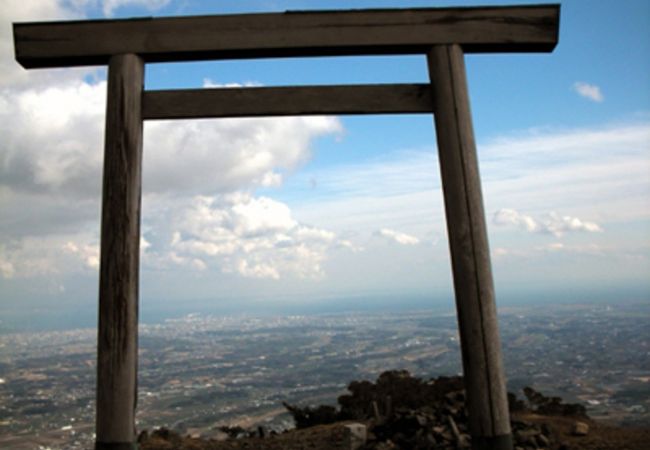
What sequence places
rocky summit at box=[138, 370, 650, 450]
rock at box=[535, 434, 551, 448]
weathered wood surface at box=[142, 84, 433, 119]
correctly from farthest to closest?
rocky summit at box=[138, 370, 650, 450] < rock at box=[535, 434, 551, 448] < weathered wood surface at box=[142, 84, 433, 119]

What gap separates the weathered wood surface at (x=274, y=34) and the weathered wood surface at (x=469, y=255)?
0.20 m

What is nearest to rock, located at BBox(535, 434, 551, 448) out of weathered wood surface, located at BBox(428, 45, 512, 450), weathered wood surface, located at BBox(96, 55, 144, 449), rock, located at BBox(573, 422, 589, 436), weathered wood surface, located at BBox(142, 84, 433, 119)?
rock, located at BBox(573, 422, 589, 436)

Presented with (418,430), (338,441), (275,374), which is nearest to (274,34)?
(418,430)

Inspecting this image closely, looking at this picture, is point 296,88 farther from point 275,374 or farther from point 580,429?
point 275,374

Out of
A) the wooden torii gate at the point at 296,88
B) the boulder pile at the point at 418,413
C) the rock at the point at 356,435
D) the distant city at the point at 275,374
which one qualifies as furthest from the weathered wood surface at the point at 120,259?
the distant city at the point at 275,374

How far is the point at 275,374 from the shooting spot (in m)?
38.2

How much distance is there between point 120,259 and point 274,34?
184 centimetres

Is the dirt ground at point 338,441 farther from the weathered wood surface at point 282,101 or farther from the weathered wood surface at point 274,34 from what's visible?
the weathered wood surface at point 274,34

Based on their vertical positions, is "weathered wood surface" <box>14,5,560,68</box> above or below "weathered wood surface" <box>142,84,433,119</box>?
above

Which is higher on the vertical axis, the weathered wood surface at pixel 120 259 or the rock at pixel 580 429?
the weathered wood surface at pixel 120 259

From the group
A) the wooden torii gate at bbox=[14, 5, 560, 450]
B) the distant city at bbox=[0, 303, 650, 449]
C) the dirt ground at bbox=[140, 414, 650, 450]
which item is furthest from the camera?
the distant city at bbox=[0, 303, 650, 449]

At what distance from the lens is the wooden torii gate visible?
3080mm

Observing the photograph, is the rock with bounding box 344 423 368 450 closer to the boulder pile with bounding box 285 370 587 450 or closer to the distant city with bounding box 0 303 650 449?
the boulder pile with bounding box 285 370 587 450

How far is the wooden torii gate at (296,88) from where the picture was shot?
3.08 metres
